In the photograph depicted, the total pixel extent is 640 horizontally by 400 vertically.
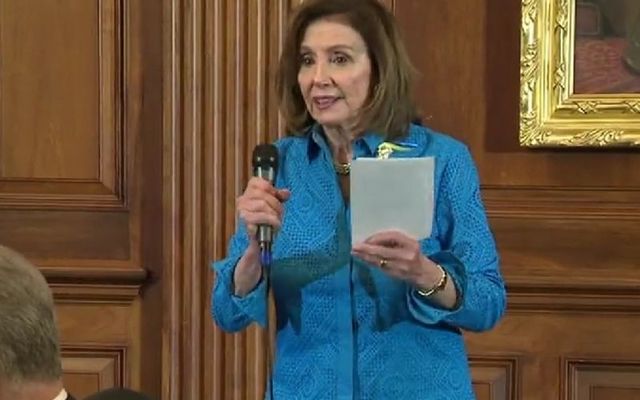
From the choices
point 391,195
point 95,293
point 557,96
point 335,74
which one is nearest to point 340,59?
point 335,74

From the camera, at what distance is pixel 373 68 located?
2113 millimetres

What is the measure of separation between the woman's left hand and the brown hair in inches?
10.5

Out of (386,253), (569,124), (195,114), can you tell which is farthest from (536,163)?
(386,253)

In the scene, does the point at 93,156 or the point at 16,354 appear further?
the point at 93,156

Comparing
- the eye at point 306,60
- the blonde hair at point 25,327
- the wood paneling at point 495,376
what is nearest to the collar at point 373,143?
the eye at point 306,60

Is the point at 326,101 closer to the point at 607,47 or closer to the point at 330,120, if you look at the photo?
the point at 330,120

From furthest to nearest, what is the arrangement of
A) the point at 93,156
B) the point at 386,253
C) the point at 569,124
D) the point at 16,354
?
the point at 93,156
the point at 569,124
the point at 386,253
the point at 16,354

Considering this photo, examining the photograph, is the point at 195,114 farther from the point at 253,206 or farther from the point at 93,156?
the point at 253,206

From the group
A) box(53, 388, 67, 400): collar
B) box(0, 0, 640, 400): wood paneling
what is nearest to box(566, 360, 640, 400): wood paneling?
box(0, 0, 640, 400): wood paneling

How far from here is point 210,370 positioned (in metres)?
3.16

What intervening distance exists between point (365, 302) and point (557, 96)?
48.9 inches

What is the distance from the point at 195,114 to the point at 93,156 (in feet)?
1.10

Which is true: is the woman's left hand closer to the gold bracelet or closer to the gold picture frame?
the gold bracelet

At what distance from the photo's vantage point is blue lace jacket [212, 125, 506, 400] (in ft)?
6.59
